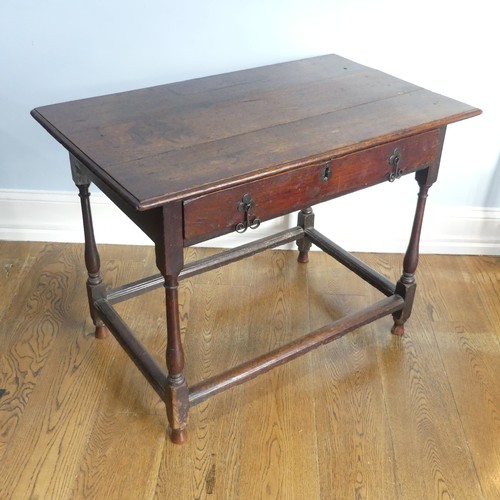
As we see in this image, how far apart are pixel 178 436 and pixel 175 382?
164 mm

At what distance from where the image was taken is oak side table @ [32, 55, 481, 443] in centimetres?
146

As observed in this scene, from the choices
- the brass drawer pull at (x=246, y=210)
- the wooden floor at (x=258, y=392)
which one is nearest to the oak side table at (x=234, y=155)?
the brass drawer pull at (x=246, y=210)

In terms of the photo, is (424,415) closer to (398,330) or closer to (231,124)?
(398,330)

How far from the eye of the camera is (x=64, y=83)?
2.25 meters

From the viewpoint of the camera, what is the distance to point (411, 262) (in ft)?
6.63

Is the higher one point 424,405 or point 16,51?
point 16,51

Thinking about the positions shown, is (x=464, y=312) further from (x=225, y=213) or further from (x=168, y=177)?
(x=168, y=177)

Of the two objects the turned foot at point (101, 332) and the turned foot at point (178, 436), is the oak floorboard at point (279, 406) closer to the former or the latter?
the turned foot at point (178, 436)

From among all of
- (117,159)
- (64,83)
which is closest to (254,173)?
(117,159)

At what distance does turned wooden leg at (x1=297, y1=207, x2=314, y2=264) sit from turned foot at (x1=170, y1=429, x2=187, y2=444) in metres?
0.85

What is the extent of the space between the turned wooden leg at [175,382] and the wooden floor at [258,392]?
57 mm

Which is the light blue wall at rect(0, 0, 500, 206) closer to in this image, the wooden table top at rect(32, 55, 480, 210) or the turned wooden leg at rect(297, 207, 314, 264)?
the wooden table top at rect(32, 55, 480, 210)

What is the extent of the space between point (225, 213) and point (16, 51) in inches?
43.7

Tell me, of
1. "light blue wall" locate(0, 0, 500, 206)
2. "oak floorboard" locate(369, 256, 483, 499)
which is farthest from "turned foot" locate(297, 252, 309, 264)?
"light blue wall" locate(0, 0, 500, 206)
